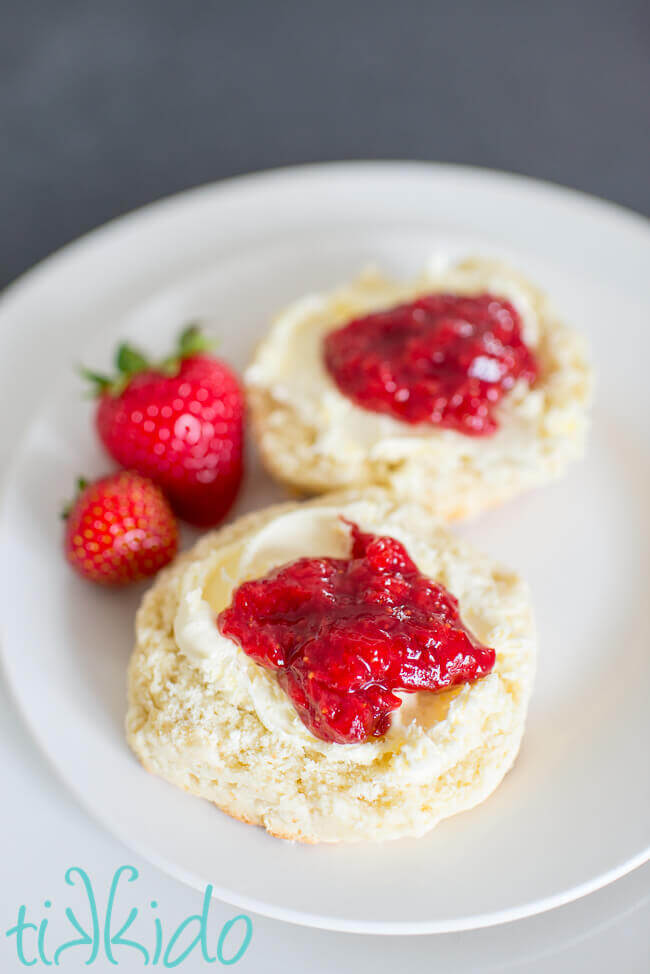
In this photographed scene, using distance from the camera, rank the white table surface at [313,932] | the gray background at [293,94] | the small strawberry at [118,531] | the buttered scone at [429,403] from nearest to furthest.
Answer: the white table surface at [313,932], the small strawberry at [118,531], the buttered scone at [429,403], the gray background at [293,94]

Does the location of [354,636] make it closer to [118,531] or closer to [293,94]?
[118,531]

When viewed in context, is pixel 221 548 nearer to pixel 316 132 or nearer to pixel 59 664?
pixel 59 664

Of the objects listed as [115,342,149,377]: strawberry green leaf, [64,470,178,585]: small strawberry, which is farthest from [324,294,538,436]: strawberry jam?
[64,470,178,585]: small strawberry

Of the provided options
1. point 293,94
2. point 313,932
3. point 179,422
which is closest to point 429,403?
point 179,422

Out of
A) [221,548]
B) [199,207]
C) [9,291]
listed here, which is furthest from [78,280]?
[221,548]

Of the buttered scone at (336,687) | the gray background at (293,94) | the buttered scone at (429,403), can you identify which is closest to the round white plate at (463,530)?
the buttered scone at (336,687)

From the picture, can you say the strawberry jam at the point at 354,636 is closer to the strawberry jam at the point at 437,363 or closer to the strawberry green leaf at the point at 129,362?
the strawberry jam at the point at 437,363
